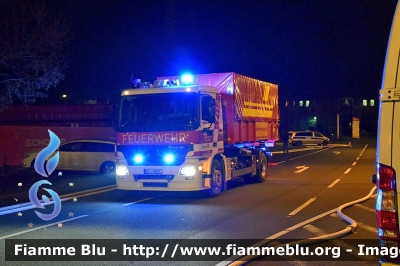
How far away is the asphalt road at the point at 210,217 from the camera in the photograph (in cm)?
924

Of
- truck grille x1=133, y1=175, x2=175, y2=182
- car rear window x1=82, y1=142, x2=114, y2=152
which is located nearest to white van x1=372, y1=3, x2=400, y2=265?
truck grille x1=133, y1=175, x2=175, y2=182

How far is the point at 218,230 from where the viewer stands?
9.66 meters

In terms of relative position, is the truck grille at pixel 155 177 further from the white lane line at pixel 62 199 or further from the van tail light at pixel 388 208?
the van tail light at pixel 388 208

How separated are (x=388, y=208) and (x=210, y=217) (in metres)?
7.40

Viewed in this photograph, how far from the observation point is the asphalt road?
924 cm

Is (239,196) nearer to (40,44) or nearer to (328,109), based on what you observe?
(40,44)

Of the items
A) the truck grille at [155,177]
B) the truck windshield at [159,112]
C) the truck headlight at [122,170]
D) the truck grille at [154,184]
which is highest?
the truck windshield at [159,112]

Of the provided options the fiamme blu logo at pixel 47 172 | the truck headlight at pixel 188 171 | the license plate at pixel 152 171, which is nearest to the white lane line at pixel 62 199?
the fiamme blu logo at pixel 47 172

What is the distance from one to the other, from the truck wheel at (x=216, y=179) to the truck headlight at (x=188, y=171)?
0.87 meters

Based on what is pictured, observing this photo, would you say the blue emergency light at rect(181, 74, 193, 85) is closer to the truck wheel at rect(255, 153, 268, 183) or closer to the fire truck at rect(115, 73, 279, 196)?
the fire truck at rect(115, 73, 279, 196)

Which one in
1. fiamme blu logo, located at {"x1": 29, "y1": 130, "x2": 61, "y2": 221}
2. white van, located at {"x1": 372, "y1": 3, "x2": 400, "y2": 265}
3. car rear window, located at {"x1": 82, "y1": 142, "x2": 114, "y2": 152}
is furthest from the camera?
car rear window, located at {"x1": 82, "y1": 142, "x2": 114, "y2": 152}

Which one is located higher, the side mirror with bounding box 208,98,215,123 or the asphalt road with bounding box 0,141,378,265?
the side mirror with bounding box 208,98,215,123

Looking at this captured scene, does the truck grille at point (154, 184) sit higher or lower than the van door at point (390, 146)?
lower

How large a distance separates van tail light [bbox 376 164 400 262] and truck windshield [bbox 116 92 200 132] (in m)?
9.44
